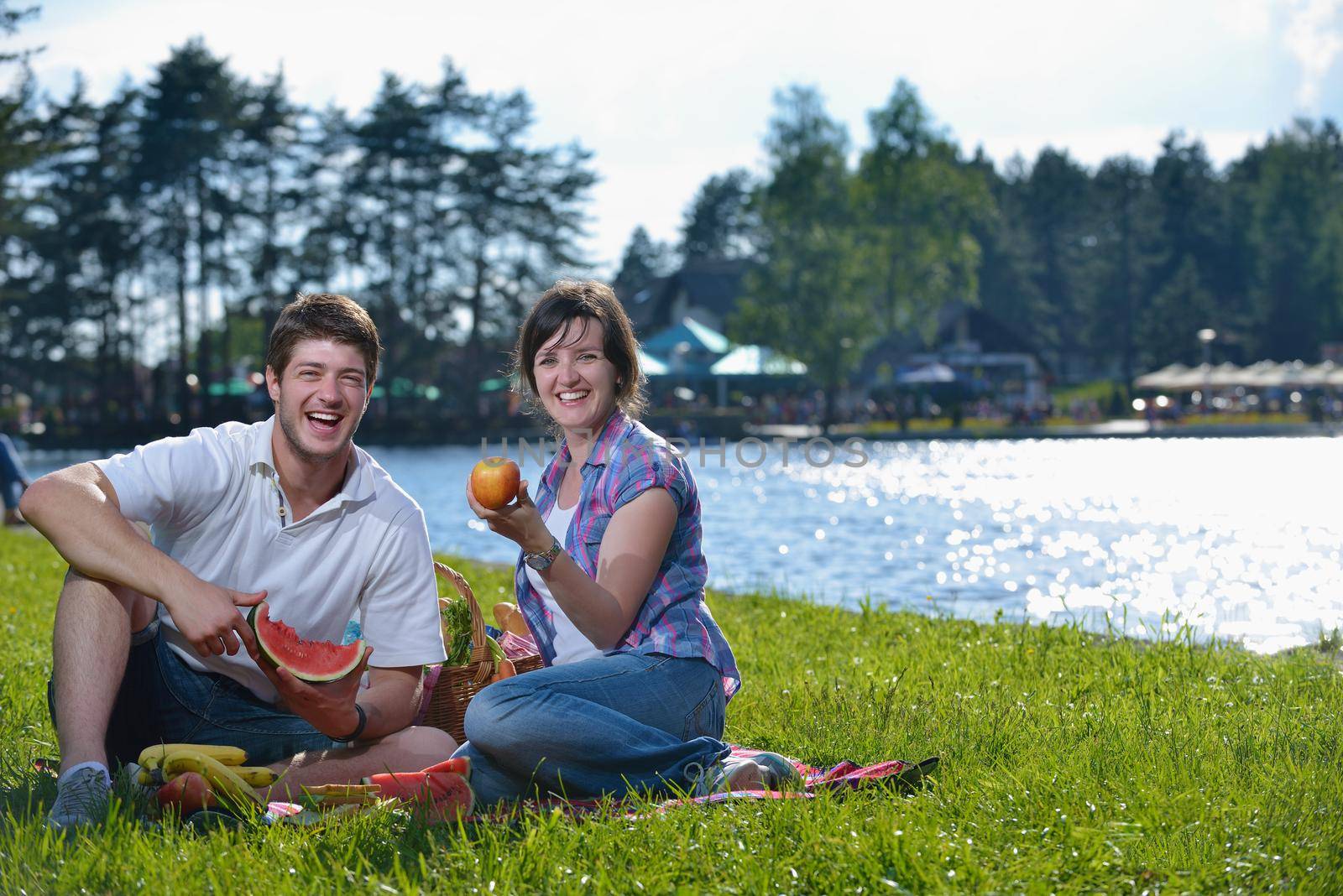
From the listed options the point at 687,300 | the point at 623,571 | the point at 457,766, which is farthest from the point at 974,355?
the point at 457,766

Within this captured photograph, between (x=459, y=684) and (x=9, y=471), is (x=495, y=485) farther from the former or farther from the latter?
(x=9, y=471)

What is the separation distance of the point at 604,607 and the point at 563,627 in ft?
1.26

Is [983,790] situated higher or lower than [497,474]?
lower

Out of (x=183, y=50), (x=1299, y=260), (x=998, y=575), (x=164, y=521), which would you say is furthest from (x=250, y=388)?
(x=1299, y=260)

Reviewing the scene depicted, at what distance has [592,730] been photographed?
3631mm

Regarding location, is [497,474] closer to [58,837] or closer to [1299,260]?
[58,837]

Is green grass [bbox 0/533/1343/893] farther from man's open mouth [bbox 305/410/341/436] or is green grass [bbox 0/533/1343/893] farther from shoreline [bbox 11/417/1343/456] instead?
shoreline [bbox 11/417/1343/456]

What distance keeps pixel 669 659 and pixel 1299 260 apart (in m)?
78.1

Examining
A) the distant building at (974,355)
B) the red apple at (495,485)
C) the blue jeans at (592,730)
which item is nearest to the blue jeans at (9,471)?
the blue jeans at (592,730)

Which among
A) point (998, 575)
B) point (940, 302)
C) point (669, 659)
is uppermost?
point (940, 302)

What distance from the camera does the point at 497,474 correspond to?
337cm

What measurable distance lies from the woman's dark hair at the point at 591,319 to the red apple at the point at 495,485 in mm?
689

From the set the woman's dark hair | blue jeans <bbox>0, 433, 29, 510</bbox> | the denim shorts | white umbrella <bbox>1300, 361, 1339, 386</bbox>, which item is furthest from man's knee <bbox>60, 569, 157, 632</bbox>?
white umbrella <bbox>1300, 361, 1339, 386</bbox>

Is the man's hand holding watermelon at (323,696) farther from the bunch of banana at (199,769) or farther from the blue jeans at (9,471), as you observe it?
the blue jeans at (9,471)
